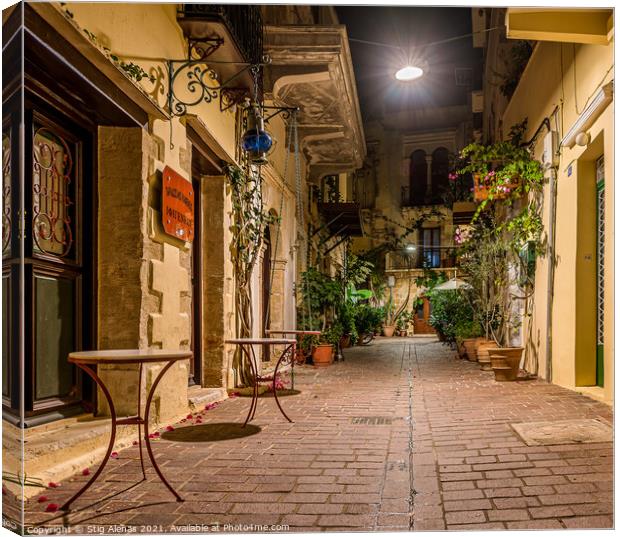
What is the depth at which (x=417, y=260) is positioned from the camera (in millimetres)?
25219

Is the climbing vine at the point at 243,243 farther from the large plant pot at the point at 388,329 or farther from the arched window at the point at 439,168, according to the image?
the arched window at the point at 439,168

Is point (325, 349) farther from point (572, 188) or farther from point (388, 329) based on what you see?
point (388, 329)

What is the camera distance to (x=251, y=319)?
281 inches

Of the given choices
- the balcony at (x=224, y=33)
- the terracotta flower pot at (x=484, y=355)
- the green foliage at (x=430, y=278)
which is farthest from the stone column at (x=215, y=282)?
the green foliage at (x=430, y=278)

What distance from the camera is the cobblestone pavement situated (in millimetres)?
2555

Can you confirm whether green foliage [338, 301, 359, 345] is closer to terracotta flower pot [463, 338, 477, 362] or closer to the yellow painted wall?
terracotta flower pot [463, 338, 477, 362]

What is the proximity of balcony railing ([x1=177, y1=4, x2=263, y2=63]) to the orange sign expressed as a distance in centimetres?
138

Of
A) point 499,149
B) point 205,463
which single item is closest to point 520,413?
point 205,463

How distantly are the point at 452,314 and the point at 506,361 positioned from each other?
581 cm

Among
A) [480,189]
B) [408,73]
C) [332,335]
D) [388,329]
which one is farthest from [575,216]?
[388,329]

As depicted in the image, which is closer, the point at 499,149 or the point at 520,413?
the point at 520,413

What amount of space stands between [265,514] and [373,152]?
23.0 metres

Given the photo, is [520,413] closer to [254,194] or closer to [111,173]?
[111,173]

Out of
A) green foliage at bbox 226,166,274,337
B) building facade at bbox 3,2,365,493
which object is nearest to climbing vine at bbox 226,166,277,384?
green foliage at bbox 226,166,274,337
